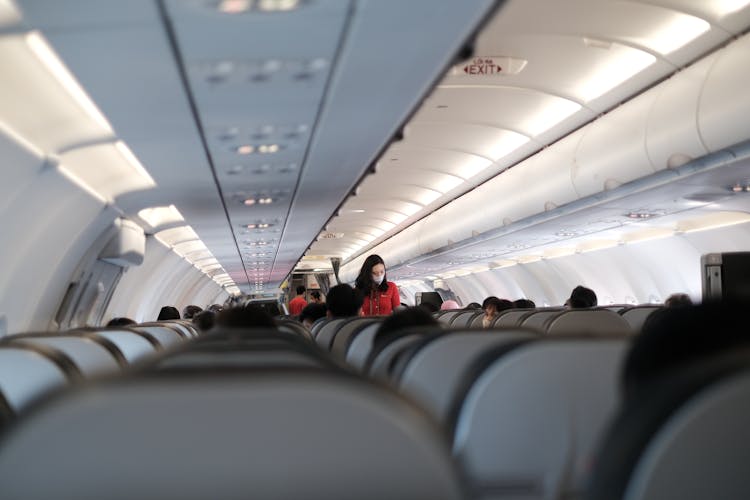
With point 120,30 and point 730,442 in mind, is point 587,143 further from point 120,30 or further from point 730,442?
point 730,442

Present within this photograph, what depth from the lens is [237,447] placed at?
1328 millimetres

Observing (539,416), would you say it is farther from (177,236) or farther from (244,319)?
(177,236)

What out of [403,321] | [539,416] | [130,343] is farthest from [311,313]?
[539,416]

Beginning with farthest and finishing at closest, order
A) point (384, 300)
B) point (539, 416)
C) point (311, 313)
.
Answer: point (311, 313), point (384, 300), point (539, 416)

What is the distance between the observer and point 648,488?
180 cm

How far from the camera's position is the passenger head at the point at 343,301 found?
9086 millimetres

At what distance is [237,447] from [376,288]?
29.1ft

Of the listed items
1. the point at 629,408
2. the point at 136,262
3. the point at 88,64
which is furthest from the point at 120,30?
the point at 136,262

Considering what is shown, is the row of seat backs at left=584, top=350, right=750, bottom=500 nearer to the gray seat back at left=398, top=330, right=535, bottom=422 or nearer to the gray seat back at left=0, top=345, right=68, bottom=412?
the gray seat back at left=398, top=330, right=535, bottom=422

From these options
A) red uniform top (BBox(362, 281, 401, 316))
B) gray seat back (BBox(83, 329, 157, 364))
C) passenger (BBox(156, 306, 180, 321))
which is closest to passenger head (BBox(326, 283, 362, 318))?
red uniform top (BBox(362, 281, 401, 316))

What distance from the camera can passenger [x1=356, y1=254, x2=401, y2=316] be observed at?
993 cm

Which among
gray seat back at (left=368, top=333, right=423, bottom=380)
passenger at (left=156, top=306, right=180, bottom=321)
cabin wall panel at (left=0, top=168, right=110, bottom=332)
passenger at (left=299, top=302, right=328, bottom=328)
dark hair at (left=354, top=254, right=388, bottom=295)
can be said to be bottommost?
gray seat back at (left=368, top=333, right=423, bottom=380)

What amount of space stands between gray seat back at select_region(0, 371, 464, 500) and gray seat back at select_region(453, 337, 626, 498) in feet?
5.11

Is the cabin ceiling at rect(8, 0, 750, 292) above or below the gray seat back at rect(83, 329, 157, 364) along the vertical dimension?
above
